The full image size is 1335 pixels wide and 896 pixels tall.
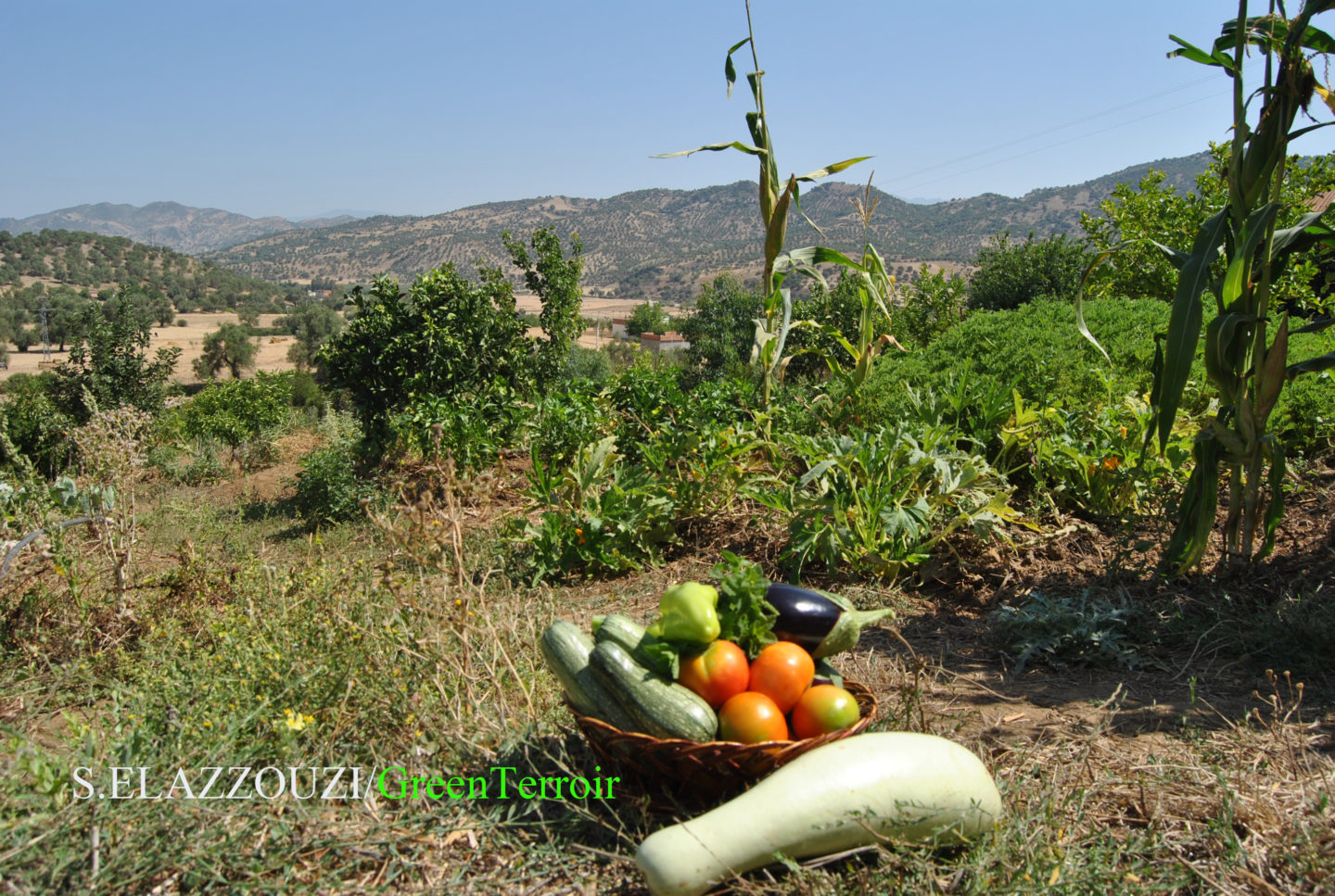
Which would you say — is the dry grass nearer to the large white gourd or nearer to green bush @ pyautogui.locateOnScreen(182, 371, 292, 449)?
the large white gourd

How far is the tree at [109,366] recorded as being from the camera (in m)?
13.2

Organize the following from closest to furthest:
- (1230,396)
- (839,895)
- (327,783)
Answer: (839,895), (327,783), (1230,396)

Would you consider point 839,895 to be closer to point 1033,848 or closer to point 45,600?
point 1033,848

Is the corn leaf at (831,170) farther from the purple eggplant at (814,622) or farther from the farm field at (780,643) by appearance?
the purple eggplant at (814,622)

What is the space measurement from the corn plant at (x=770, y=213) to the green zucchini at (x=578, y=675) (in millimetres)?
2563

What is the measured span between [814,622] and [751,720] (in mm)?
308

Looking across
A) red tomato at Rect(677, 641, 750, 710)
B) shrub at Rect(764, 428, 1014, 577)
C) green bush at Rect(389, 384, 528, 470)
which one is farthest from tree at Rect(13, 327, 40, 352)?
red tomato at Rect(677, 641, 750, 710)

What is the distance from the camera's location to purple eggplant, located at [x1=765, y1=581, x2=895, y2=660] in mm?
1838

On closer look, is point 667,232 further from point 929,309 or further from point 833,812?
point 833,812

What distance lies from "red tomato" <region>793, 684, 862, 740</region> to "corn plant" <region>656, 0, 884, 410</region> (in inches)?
102

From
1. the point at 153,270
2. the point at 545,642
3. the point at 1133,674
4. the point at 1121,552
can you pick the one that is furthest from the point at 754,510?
the point at 153,270

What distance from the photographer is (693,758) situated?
1.59m

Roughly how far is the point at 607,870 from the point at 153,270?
6992 centimetres

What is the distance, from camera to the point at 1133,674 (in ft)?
8.19
